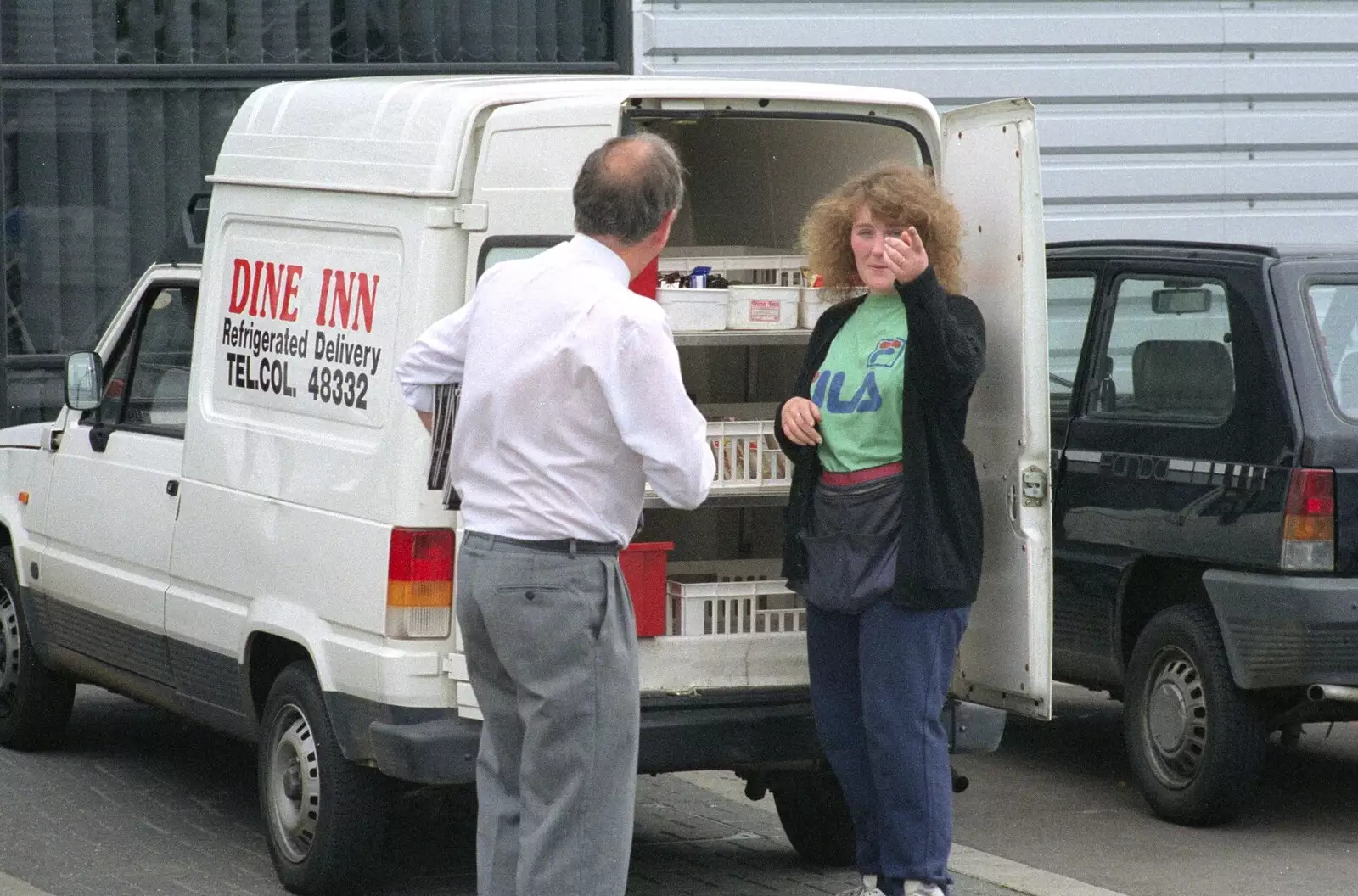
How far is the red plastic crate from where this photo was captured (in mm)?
5758

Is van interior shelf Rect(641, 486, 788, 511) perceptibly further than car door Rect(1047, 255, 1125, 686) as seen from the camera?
No

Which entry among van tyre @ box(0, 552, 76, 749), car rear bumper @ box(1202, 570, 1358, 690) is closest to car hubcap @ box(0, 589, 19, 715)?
van tyre @ box(0, 552, 76, 749)

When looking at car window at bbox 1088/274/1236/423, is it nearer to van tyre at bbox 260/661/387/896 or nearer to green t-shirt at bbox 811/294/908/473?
green t-shirt at bbox 811/294/908/473

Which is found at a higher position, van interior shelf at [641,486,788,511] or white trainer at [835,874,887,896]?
van interior shelf at [641,486,788,511]

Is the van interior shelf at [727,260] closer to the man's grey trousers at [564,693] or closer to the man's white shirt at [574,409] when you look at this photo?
the man's white shirt at [574,409]

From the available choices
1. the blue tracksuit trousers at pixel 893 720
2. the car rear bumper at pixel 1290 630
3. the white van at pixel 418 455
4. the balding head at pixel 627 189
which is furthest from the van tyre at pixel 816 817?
the balding head at pixel 627 189

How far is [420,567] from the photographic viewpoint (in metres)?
5.52

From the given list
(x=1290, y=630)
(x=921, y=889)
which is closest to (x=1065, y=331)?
(x=1290, y=630)

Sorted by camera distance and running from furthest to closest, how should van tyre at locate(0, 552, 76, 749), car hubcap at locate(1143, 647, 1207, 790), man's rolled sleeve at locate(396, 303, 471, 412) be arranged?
1. van tyre at locate(0, 552, 76, 749)
2. car hubcap at locate(1143, 647, 1207, 790)
3. man's rolled sleeve at locate(396, 303, 471, 412)

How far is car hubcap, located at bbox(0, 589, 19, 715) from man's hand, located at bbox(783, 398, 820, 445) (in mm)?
3678

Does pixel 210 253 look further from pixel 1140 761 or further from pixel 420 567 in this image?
pixel 1140 761

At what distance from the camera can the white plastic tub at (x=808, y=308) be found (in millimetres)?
6074

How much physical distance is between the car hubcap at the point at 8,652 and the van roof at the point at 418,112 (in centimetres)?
242

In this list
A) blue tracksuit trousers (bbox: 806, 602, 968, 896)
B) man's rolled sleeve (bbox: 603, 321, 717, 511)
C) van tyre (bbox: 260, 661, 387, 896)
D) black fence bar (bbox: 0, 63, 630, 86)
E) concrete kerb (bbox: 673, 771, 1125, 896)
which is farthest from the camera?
black fence bar (bbox: 0, 63, 630, 86)
